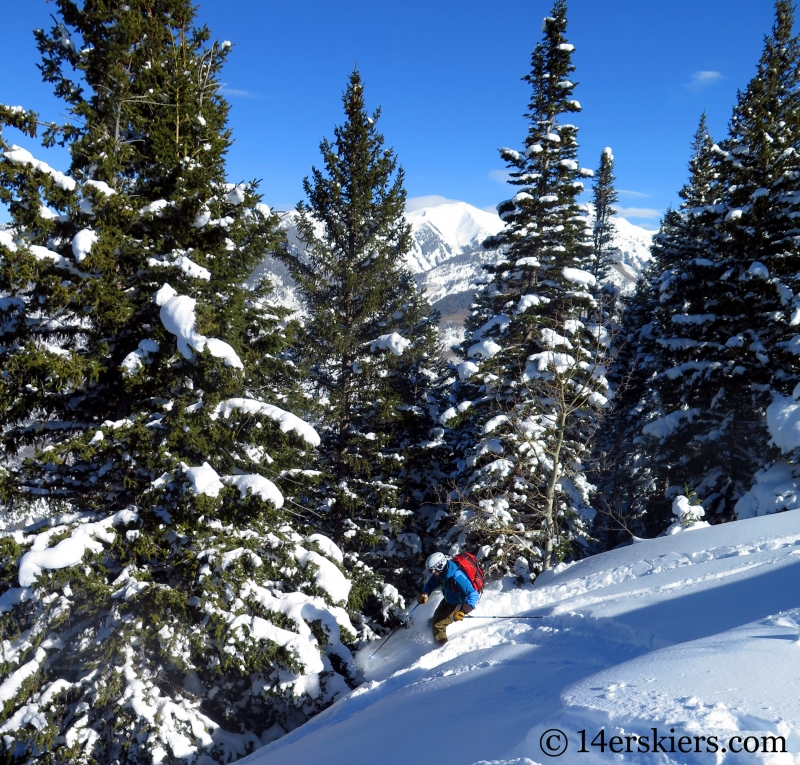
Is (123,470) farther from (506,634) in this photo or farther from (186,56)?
(186,56)

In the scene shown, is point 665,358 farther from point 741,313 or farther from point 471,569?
point 471,569

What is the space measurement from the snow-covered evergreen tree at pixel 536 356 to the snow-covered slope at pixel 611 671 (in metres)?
3.74

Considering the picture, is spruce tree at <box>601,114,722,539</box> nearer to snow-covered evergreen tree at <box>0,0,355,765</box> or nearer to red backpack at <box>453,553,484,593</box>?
red backpack at <box>453,553,484,593</box>

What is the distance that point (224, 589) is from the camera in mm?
8203

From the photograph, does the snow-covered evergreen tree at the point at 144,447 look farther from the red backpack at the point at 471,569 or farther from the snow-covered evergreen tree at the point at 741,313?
the snow-covered evergreen tree at the point at 741,313

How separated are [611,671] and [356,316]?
10.5 metres

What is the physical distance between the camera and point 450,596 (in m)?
9.28

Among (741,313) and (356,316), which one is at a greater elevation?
(356,316)

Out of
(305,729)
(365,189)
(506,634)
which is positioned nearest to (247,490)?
(305,729)

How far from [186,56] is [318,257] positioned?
17.7 ft

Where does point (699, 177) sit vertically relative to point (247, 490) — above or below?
above

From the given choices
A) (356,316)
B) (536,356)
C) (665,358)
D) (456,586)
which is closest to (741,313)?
(665,358)

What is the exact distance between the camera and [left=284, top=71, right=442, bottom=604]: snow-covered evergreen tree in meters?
13.7

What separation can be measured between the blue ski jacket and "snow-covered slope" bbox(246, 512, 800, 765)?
527 mm
